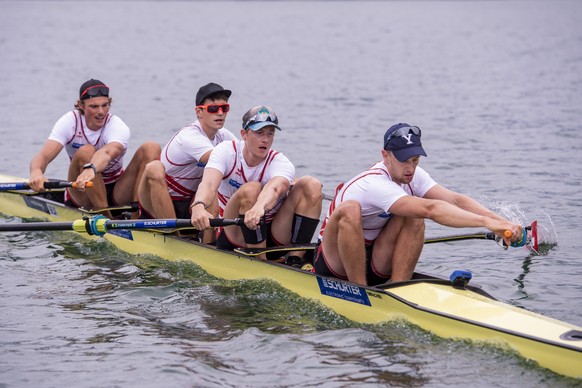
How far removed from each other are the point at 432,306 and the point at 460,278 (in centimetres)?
54

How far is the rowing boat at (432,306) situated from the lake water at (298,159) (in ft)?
0.42

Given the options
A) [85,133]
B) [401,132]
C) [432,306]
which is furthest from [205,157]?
[432,306]

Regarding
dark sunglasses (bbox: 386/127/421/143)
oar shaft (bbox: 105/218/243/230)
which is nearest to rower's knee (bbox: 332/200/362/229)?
dark sunglasses (bbox: 386/127/421/143)

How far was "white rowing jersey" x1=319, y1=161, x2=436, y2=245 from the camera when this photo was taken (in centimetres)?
920

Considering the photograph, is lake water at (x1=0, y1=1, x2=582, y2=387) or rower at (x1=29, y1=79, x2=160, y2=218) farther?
rower at (x1=29, y1=79, x2=160, y2=218)

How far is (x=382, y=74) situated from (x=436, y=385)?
95.1 ft

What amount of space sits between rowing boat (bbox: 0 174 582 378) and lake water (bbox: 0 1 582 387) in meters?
0.13

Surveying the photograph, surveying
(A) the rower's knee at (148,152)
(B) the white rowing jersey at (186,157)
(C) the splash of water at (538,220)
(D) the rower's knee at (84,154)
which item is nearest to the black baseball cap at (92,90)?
(D) the rower's knee at (84,154)

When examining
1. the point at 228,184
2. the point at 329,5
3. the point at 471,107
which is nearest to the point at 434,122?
the point at 471,107

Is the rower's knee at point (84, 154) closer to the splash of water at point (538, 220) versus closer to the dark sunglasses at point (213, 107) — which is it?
the dark sunglasses at point (213, 107)

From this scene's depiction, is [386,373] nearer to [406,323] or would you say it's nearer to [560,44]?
[406,323]

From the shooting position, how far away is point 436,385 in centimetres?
828

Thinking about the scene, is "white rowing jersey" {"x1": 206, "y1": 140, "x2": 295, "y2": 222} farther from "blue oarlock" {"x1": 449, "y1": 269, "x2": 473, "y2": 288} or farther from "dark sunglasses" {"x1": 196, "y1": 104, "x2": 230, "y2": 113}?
"blue oarlock" {"x1": 449, "y1": 269, "x2": 473, "y2": 288}

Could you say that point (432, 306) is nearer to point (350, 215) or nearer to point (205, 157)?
point (350, 215)
